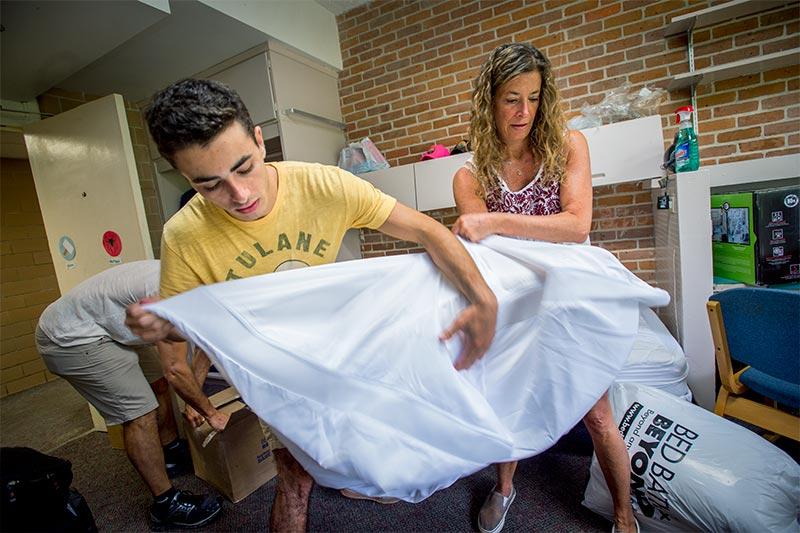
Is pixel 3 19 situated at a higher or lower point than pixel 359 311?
higher

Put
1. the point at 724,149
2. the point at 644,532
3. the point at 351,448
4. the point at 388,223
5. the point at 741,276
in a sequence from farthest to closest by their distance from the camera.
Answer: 1. the point at 724,149
2. the point at 741,276
3. the point at 644,532
4. the point at 388,223
5. the point at 351,448

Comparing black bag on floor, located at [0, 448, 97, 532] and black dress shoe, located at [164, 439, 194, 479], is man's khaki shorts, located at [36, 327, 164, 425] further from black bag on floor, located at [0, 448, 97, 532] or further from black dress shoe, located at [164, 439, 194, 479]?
black dress shoe, located at [164, 439, 194, 479]

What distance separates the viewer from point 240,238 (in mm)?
922

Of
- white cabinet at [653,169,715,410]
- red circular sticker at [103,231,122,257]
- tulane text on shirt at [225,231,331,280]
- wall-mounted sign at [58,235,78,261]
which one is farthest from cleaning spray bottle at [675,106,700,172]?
wall-mounted sign at [58,235,78,261]

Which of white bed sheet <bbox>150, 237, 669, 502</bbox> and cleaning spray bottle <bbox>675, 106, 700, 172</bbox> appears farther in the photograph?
cleaning spray bottle <bbox>675, 106, 700, 172</bbox>

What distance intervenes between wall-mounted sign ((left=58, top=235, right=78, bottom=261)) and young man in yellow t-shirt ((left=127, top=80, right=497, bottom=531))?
73.1 inches

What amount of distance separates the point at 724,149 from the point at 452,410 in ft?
7.60

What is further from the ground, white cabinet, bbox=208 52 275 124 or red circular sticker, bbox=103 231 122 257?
white cabinet, bbox=208 52 275 124

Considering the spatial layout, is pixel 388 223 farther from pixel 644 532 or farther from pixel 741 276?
pixel 741 276

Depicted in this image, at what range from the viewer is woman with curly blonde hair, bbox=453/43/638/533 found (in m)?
0.99

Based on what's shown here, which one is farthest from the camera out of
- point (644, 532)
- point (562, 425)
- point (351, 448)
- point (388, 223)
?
point (644, 532)

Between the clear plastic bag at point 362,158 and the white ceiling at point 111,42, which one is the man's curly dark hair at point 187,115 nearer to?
the white ceiling at point 111,42

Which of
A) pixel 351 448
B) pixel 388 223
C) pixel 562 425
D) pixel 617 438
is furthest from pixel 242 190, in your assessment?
pixel 617 438

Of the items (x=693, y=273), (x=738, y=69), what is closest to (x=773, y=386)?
(x=693, y=273)
